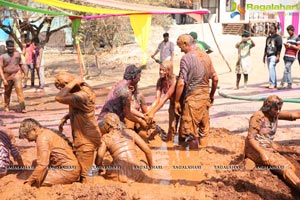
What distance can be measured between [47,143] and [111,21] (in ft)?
42.1

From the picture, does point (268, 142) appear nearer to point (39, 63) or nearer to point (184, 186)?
point (184, 186)

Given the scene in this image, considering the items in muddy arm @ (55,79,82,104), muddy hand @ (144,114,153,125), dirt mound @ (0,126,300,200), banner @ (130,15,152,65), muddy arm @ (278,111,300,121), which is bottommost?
dirt mound @ (0,126,300,200)

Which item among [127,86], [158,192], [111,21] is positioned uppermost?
[111,21]

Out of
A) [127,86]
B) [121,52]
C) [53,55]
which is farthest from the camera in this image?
[53,55]

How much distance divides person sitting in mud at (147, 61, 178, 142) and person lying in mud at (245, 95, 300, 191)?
1.82 meters

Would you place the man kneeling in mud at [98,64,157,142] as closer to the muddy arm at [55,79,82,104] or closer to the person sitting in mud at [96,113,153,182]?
the person sitting in mud at [96,113,153,182]

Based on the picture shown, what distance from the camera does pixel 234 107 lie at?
9547mm

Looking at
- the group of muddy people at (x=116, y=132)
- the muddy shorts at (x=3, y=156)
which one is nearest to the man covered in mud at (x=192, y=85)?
the group of muddy people at (x=116, y=132)

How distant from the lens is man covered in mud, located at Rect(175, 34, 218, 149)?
20.5ft

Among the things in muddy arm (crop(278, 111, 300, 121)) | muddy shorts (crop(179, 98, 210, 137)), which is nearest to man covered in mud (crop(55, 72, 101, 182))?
muddy shorts (crop(179, 98, 210, 137))

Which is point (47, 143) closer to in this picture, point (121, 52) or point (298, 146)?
point (298, 146)

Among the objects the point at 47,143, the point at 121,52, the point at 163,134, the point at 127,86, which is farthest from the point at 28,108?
the point at 121,52

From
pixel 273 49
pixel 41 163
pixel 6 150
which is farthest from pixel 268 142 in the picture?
pixel 273 49

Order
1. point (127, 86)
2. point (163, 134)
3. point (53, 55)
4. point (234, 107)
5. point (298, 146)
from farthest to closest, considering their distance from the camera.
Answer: point (53, 55) < point (234, 107) < point (163, 134) < point (298, 146) < point (127, 86)
